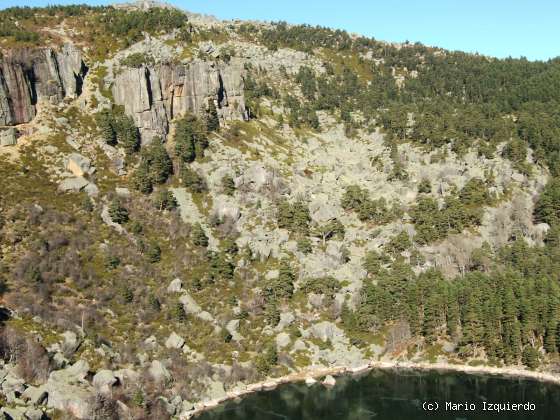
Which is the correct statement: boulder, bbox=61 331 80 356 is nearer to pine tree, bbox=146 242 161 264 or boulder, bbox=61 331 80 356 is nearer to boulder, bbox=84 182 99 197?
pine tree, bbox=146 242 161 264

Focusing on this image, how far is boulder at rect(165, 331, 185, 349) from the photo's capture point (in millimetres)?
107312

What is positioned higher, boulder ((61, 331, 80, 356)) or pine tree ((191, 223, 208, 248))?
pine tree ((191, 223, 208, 248))

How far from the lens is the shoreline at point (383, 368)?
106m

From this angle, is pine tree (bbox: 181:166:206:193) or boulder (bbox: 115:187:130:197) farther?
pine tree (bbox: 181:166:206:193)

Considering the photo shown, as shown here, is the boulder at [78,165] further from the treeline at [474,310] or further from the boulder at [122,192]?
the treeline at [474,310]

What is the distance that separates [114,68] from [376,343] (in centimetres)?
11043

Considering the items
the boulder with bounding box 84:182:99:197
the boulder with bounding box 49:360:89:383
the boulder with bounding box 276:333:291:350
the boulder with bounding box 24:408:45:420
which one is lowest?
the boulder with bounding box 276:333:291:350

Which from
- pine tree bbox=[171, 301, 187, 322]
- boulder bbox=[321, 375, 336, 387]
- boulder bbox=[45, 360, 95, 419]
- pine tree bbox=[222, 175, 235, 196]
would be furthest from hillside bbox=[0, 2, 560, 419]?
boulder bbox=[321, 375, 336, 387]

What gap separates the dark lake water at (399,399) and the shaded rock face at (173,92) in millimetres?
82999

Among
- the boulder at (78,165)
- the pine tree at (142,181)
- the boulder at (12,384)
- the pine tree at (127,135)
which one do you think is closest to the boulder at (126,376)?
the boulder at (12,384)

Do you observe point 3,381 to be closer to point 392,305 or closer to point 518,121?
point 392,305

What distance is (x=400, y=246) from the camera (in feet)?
454

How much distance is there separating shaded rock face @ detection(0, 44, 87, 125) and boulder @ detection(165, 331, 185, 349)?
73768 mm

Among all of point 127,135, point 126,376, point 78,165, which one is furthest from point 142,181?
point 126,376
